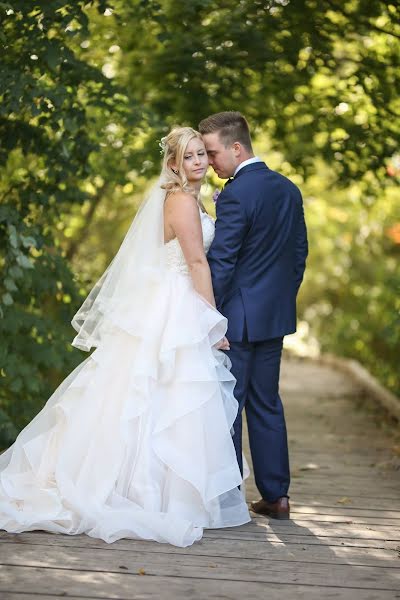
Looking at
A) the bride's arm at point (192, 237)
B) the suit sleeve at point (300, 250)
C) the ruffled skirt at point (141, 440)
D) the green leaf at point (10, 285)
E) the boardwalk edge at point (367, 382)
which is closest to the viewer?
the ruffled skirt at point (141, 440)

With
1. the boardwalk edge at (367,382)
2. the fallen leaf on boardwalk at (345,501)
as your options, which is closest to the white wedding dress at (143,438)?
the fallen leaf on boardwalk at (345,501)

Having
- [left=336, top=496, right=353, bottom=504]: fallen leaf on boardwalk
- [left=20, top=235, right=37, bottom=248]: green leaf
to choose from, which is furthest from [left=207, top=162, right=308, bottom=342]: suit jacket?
[left=20, top=235, right=37, bottom=248]: green leaf

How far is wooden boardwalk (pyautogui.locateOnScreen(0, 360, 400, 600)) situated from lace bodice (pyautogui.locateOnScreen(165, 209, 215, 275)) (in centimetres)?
128

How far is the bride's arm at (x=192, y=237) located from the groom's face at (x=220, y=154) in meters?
0.32

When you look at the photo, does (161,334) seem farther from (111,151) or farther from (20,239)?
(111,151)

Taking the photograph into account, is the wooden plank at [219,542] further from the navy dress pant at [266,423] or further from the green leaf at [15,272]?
the green leaf at [15,272]

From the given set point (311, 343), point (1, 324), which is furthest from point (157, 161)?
point (311, 343)

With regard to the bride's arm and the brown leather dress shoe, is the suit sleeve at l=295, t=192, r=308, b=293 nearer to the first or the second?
the bride's arm

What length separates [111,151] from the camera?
787cm

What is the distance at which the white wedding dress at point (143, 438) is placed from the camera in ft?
13.6

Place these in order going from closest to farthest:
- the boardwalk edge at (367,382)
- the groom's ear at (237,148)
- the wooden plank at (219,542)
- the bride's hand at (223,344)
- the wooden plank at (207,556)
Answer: the wooden plank at (207,556)
the wooden plank at (219,542)
the bride's hand at (223,344)
the groom's ear at (237,148)
the boardwalk edge at (367,382)

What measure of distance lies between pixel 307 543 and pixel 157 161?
458 centimetres

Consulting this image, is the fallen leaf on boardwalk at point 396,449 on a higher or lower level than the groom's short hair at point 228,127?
lower

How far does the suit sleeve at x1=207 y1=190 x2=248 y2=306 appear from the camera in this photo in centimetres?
441
